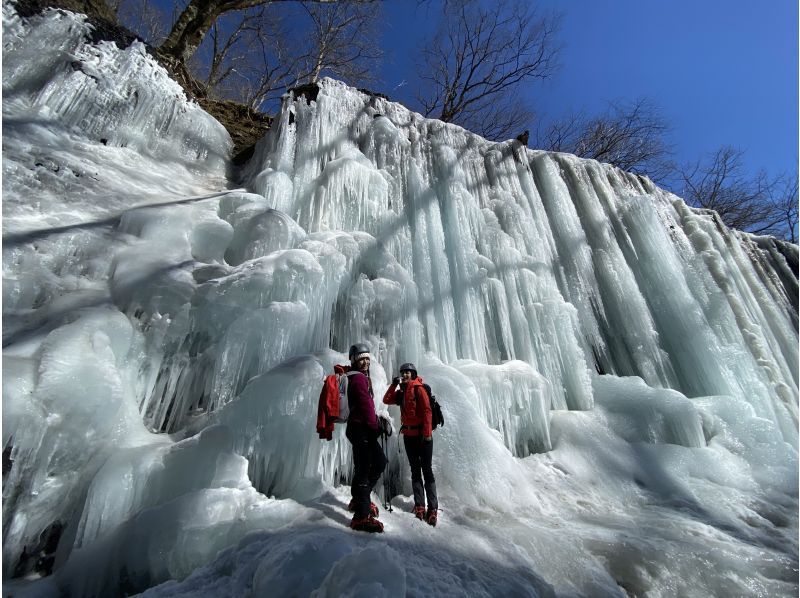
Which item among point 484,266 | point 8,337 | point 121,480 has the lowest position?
point 121,480

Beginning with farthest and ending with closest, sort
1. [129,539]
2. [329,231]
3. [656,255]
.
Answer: [656,255]
[329,231]
[129,539]

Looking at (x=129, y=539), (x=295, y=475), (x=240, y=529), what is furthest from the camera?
(x=295, y=475)

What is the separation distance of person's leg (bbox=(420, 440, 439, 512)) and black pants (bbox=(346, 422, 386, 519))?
393 mm

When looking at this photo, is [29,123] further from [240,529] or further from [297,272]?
[240,529]

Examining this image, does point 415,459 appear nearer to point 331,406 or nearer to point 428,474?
point 428,474

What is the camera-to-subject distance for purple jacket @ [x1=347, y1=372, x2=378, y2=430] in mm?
2375

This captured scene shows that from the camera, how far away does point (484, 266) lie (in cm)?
505

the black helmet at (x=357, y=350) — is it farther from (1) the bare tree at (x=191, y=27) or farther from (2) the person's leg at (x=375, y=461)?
(1) the bare tree at (x=191, y=27)

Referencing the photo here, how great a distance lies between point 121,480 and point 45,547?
17.2 inches

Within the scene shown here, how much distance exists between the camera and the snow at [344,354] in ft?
6.65

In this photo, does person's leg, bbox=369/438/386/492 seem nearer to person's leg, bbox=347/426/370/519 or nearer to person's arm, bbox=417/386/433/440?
person's leg, bbox=347/426/370/519

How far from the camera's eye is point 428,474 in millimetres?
2656

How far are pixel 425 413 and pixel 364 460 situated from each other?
0.53 metres

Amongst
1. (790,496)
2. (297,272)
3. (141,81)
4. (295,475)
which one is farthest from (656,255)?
(141,81)
